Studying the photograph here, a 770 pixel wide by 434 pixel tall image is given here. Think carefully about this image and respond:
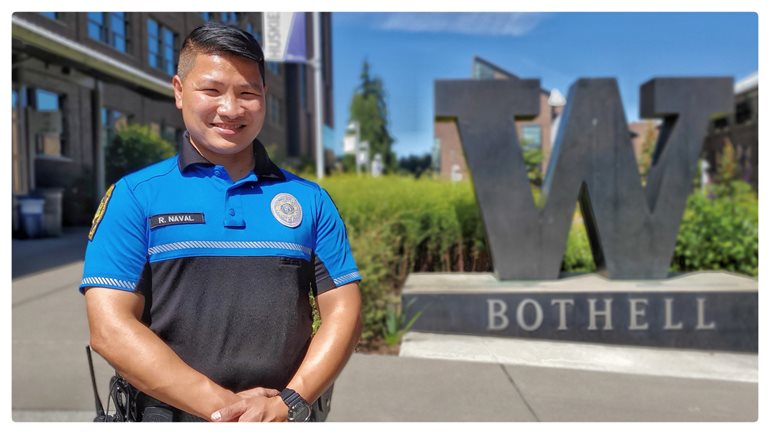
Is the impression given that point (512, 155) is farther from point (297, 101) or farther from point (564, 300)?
point (297, 101)

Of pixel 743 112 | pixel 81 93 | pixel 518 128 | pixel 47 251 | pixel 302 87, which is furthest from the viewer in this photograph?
pixel 518 128

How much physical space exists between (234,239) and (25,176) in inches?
405

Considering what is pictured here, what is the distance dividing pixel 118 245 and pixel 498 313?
4682 millimetres

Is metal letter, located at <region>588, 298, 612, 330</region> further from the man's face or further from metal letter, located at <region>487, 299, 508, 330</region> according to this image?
the man's face

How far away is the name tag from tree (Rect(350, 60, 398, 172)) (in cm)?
5490

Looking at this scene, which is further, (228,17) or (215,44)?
(228,17)

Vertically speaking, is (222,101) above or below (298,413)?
above

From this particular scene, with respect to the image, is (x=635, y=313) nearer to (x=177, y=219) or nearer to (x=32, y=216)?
(x=177, y=219)

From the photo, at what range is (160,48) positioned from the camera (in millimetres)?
4691

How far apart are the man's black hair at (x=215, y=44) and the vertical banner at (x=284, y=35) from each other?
614 cm

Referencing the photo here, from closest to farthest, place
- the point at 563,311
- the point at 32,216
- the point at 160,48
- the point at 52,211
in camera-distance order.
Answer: the point at 160,48 < the point at 563,311 < the point at 52,211 < the point at 32,216

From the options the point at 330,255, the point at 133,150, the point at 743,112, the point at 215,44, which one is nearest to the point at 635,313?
the point at 330,255

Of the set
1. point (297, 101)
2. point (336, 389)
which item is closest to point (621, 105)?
point (336, 389)

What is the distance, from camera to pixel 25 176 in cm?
1002
